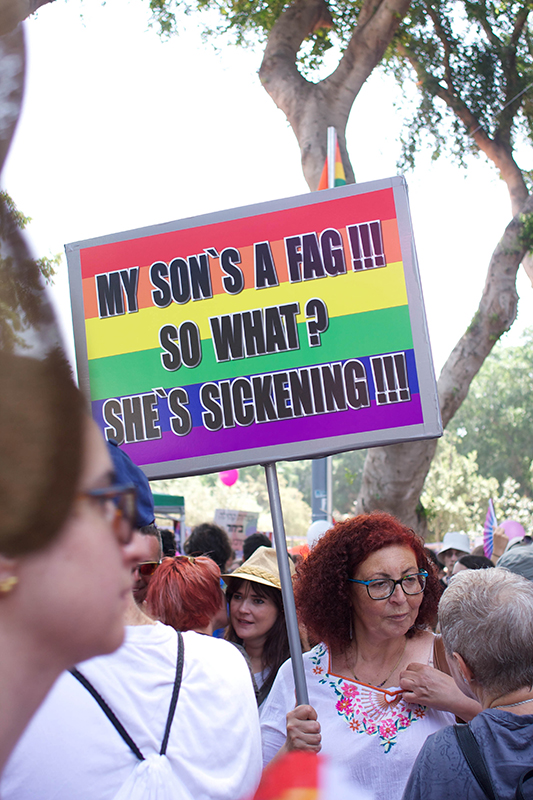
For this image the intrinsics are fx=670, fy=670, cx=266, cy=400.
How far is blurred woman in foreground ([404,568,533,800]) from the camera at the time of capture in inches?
58.6

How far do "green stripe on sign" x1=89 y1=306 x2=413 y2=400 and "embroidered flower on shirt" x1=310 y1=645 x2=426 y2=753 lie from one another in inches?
42.6

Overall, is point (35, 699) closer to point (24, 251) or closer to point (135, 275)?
point (24, 251)

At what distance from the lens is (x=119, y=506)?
0.35 m

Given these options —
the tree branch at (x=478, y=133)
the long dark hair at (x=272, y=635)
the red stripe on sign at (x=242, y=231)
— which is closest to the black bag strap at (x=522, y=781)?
the red stripe on sign at (x=242, y=231)

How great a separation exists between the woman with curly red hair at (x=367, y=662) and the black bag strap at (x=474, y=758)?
18.4 inches

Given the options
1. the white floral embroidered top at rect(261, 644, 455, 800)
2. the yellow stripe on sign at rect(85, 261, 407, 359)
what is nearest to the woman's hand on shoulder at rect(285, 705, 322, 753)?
the white floral embroidered top at rect(261, 644, 455, 800)

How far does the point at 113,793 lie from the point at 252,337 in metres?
1.34

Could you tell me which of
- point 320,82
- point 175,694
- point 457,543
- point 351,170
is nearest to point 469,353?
point 457,543

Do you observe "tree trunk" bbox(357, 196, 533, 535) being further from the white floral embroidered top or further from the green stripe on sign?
the green stripe on sign

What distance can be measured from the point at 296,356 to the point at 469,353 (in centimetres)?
572

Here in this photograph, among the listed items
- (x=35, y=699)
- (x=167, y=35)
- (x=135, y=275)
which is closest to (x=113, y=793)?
(x=35, y=699)

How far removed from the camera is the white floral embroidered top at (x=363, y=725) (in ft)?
6.57

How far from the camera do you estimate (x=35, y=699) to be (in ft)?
1.14

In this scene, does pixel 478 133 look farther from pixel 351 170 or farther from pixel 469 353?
pixel 469 353
